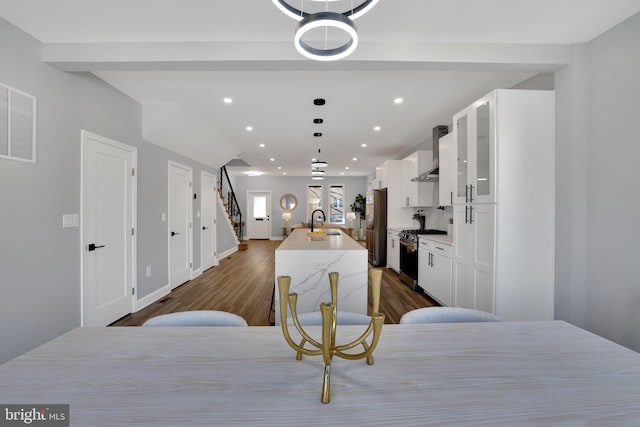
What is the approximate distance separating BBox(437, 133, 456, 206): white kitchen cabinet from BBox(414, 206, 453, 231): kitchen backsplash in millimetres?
685

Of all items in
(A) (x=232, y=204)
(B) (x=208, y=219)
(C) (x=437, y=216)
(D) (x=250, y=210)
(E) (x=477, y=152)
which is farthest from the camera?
(D) (x=250, y=210)

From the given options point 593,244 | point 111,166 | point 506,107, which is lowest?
point 593,244

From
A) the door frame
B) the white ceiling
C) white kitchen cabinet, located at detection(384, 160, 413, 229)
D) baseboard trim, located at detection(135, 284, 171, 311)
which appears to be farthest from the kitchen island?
the door frame

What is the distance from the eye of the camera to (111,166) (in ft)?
10.1

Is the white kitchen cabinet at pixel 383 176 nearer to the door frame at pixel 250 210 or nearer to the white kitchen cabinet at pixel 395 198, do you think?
the white kitchen cabinet at pixel 395 198

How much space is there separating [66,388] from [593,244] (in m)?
3.37

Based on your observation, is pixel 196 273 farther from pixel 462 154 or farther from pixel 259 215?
pixel 259 215

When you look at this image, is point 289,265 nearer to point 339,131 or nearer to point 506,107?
point 506,107

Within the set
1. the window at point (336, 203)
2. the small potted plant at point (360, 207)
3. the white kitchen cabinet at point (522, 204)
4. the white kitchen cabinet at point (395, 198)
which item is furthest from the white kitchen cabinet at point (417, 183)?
the window at point (336, 203)

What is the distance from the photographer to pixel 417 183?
5.28m

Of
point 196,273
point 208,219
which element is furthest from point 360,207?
point 196,273

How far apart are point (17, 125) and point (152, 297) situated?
2.60m

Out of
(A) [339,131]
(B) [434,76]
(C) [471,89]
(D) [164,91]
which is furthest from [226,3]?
(A) [339,131]

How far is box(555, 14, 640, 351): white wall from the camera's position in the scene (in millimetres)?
1983
